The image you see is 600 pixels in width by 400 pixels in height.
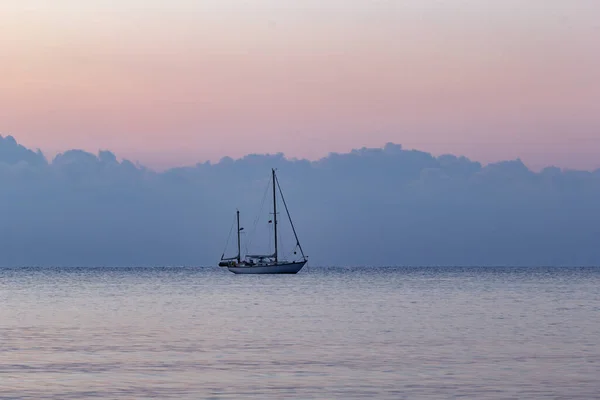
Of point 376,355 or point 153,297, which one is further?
point 153,297

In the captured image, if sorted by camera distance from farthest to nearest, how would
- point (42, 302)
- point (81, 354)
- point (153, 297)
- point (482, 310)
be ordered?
point (153, 297) < point (42, 302) < point (482, 310) < point (81, 354)

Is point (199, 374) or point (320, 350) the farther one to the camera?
point (320, 350)

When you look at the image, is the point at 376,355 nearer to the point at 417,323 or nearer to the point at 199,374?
the point at 199,374

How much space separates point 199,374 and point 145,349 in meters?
11.5

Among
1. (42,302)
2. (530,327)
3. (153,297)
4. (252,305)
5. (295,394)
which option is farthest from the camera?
(153,297)

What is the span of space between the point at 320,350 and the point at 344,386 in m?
13.5

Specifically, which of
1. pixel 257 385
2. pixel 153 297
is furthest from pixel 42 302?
pixel 257 385

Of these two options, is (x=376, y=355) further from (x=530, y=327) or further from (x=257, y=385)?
(x=530, y=327)

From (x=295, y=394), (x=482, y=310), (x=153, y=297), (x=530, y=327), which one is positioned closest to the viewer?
(x=295, y=394)

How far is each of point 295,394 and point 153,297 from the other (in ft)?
271

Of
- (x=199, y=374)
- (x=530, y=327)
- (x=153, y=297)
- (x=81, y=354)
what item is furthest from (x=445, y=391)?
(x=153, y=297)

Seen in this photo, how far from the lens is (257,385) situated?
40156 mm

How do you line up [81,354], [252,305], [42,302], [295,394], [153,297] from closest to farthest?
[295,394]
[81,354]
[252,305]
[42,302]
[153,297]

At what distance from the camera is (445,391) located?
128 feet
